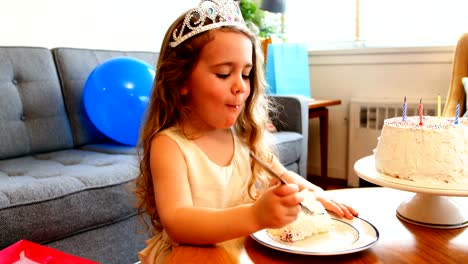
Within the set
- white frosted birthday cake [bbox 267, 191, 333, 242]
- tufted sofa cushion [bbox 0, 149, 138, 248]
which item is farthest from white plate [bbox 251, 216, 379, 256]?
tufted sofa cushion [bbox 0, 149, 138, 248]

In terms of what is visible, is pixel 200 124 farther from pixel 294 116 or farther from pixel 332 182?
pixel 332 182

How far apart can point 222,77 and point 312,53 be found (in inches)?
95.5

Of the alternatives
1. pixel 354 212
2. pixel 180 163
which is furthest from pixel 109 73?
pixel 354 212

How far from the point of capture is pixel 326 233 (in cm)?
81

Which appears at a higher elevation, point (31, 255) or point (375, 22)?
point (375, 22)

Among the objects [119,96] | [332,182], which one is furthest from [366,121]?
[119,96]

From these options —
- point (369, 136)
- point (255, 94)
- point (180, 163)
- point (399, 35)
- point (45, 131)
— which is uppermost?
point (399, 35)

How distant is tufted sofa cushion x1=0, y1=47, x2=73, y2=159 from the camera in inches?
76.0

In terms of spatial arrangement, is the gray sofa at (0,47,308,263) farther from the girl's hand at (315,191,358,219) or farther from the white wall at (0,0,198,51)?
the girl's hand at (315,191,358,219)

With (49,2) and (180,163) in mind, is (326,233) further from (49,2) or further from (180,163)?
(49,2)

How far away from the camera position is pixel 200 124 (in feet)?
3.17

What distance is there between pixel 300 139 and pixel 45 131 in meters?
1.28

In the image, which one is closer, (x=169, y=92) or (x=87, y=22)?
(x=169, y=92)

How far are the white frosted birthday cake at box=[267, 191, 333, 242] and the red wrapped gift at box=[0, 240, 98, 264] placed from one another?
0.41 m
